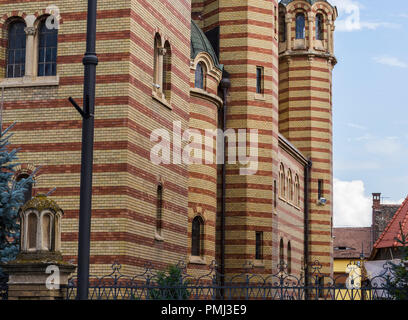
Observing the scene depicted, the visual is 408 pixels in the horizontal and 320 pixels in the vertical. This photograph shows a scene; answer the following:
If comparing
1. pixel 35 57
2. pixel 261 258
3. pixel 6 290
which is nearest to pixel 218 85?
pixel 261 258

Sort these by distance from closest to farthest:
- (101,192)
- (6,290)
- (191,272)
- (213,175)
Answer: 1. (6,290)
2. (101,192)
3. (191,272)
4. (213,175)

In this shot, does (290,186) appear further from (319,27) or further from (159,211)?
(159,211)

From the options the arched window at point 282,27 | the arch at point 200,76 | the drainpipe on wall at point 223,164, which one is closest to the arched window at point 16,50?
the arch at point 200,76

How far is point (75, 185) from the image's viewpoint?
19.6 m

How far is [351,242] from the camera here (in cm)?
7894

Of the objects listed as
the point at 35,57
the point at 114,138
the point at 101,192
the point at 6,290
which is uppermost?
the point at 35,57

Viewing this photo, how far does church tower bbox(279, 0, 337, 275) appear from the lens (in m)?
41.9

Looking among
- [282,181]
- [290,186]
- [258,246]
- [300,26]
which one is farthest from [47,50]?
[300,26]

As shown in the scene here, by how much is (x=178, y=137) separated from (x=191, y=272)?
18.7ft

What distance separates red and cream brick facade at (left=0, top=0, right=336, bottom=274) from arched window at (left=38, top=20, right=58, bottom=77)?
1.03ft

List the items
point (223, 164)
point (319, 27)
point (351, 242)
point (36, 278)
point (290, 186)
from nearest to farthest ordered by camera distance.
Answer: point (36, 278), point (223, 164), point (290, 186), point (319, 27), point (351, 242)

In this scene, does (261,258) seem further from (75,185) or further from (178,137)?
(75,185)

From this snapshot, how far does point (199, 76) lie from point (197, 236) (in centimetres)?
607

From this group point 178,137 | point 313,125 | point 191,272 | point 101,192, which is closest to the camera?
point 101,192
